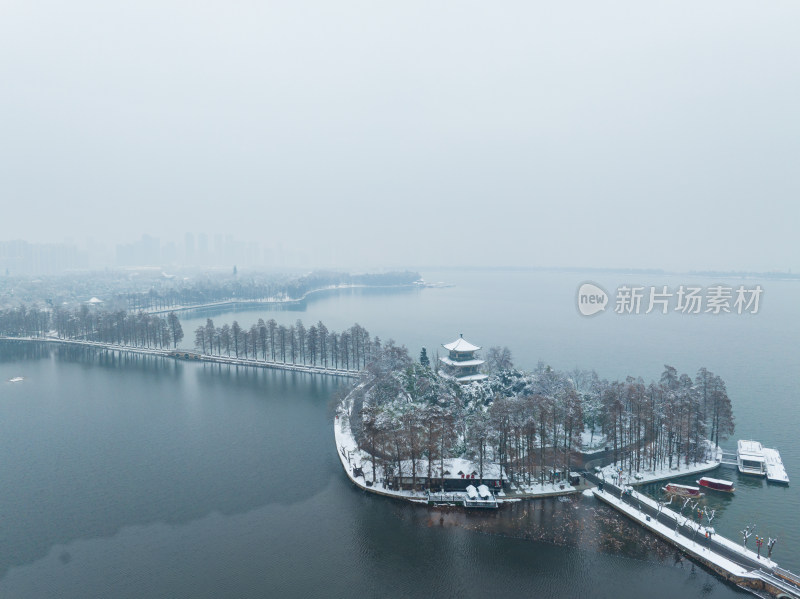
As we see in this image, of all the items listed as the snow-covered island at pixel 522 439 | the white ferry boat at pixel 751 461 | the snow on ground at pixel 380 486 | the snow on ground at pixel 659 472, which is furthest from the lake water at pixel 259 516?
the snow on ground at pixel 659 472

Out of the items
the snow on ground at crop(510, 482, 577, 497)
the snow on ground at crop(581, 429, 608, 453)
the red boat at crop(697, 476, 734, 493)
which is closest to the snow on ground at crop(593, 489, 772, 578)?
the snow on ground at crop(510, 482, 577, 497)

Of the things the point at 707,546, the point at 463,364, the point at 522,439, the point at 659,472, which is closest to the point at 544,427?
the point at 522,439

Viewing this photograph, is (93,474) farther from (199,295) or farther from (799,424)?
(199,295)

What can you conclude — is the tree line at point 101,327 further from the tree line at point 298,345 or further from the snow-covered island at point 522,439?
the snow-covered island at point 522,439

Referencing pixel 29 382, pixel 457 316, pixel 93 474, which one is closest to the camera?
pixel 93 474

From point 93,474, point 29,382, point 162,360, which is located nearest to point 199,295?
point 162,360

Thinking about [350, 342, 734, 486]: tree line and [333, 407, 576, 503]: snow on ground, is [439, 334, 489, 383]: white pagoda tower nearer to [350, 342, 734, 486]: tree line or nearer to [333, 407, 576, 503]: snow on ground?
[350, 342, 734, 486]: tree line
